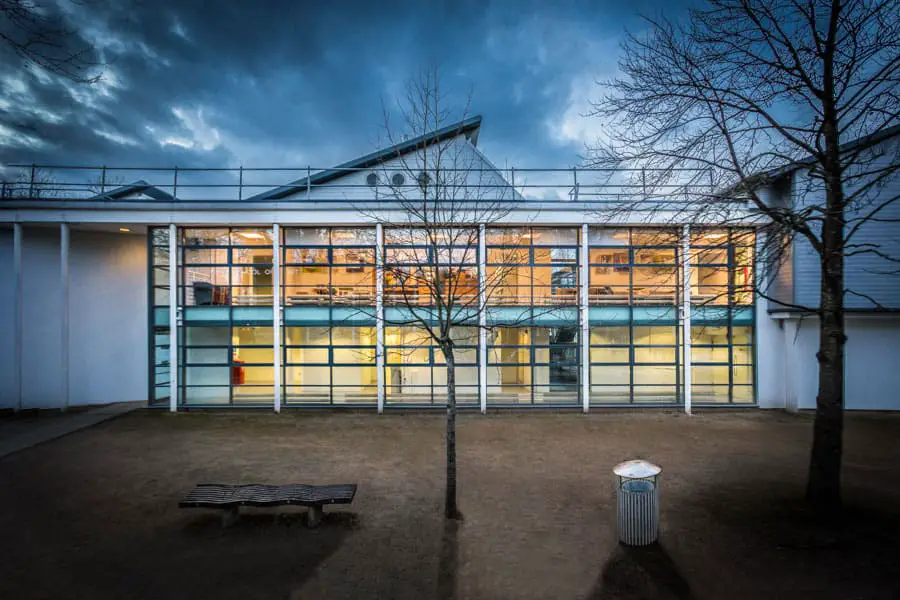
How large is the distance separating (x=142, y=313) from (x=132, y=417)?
428 centimetres

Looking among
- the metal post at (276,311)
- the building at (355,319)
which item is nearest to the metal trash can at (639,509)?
the building at (355,319)

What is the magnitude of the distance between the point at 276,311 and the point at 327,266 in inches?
86.8

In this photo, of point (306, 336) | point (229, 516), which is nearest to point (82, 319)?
point (306, 336)

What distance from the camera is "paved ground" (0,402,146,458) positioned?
11.4 meters

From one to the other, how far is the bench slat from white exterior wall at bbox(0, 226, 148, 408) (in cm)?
1216

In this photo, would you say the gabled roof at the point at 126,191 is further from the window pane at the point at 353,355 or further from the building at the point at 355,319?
the window pane at the point at 353,355

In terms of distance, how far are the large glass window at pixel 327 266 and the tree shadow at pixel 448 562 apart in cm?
970

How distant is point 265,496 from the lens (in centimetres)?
679

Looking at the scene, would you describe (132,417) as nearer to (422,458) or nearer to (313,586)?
(422,458)

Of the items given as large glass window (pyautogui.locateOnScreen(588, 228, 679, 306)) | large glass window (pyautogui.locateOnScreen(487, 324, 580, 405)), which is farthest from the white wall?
large glass window (pyautogui.locateOnScreen(487, 324, 580, 405))

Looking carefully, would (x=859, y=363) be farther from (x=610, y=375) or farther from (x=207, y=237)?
(x=207, y=237)

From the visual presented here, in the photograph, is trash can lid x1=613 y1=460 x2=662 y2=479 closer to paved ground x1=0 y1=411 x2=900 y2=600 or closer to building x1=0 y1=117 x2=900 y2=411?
paved ground x1=0 y1=411 x2=900 y2=600

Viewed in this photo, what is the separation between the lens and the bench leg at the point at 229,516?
6668mm

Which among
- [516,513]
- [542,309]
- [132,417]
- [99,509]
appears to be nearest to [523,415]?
[542,309]
